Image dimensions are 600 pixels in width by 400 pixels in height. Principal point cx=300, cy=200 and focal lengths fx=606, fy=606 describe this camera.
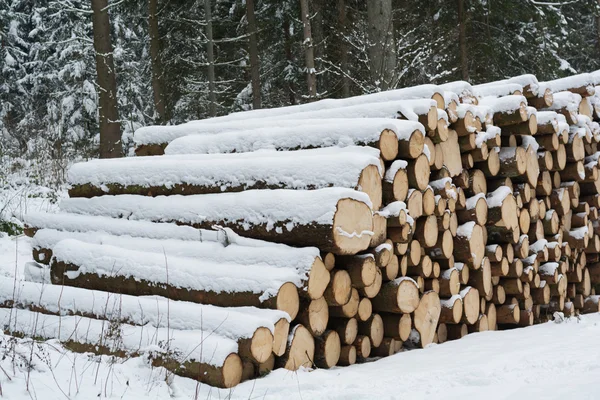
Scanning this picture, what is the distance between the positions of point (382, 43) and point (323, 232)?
8516 mm

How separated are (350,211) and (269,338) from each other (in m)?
1.04

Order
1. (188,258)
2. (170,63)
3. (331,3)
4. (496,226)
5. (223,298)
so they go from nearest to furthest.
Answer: (223,298), (188,258), (496,226), (331,3), (170,63)

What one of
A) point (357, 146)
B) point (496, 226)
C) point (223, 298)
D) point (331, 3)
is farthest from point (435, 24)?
point (223, 298)

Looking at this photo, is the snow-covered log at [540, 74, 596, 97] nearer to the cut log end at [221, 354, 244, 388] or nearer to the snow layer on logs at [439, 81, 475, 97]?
the snow layer on logs at [439, 81, 475, 97]

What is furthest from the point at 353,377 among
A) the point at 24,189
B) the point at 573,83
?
the point at 24,189

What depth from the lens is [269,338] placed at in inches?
145

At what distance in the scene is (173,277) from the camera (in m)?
4.27

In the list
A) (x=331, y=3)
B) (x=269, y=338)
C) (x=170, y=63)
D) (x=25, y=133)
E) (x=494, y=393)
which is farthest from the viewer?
(x=170, y=63)

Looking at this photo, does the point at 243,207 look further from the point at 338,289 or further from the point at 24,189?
the point at 24,189

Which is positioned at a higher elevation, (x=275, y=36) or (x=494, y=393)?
(x=275, y=36)

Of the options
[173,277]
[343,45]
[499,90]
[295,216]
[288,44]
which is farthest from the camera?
[288,44]

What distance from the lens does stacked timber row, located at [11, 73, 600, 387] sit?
4000 millimetres

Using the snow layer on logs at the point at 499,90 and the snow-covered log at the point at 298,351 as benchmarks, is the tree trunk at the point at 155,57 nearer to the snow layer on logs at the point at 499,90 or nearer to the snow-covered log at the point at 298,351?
the snow layer on logs at the point at 499,90

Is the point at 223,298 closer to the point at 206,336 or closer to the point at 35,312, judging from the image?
the point at 206,336
